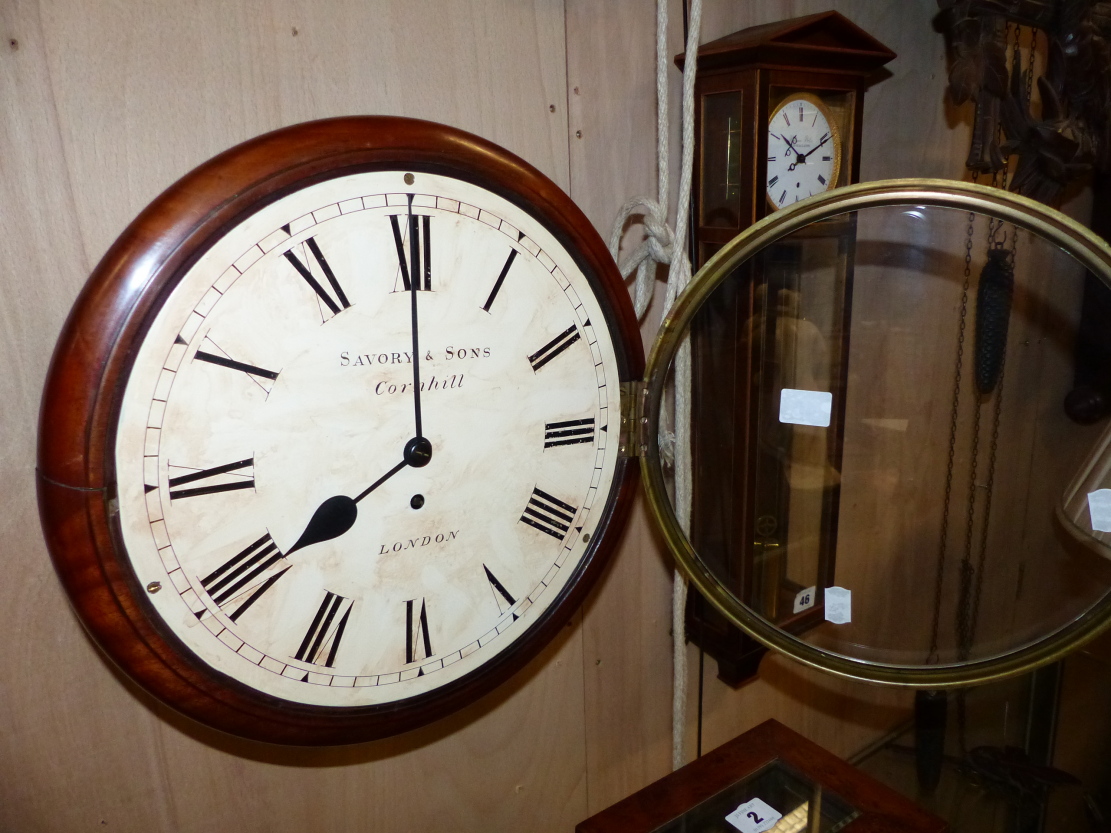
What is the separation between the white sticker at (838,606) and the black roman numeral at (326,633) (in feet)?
1.70

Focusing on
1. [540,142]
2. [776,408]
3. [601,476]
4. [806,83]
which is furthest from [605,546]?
[806,83]

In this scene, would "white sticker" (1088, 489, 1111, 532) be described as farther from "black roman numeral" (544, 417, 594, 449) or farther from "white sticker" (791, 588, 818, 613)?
"black roman numeral" (544, 417, 594, 449)

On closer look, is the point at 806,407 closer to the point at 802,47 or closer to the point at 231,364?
the point at 802,47

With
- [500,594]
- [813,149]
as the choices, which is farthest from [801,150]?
[500,594]

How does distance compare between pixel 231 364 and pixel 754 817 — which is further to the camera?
pixel 754 817

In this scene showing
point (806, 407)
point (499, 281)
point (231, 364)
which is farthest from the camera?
point (806, 407)

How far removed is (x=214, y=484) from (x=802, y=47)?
722mm

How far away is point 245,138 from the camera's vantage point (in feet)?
2.24

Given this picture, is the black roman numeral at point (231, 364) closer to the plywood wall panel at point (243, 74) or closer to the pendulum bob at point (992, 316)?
the plywood wall panel at point (243, 74)

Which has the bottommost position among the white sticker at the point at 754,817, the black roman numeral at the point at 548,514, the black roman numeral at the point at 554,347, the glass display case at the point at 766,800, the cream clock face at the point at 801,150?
the white sticker at the point at 754,817

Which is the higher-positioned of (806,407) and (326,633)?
(806,407)

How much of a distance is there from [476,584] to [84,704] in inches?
13.9

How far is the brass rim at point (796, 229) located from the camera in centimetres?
68

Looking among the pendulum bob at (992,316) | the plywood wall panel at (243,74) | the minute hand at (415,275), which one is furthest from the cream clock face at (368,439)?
the pendulum bob at (992,316)
